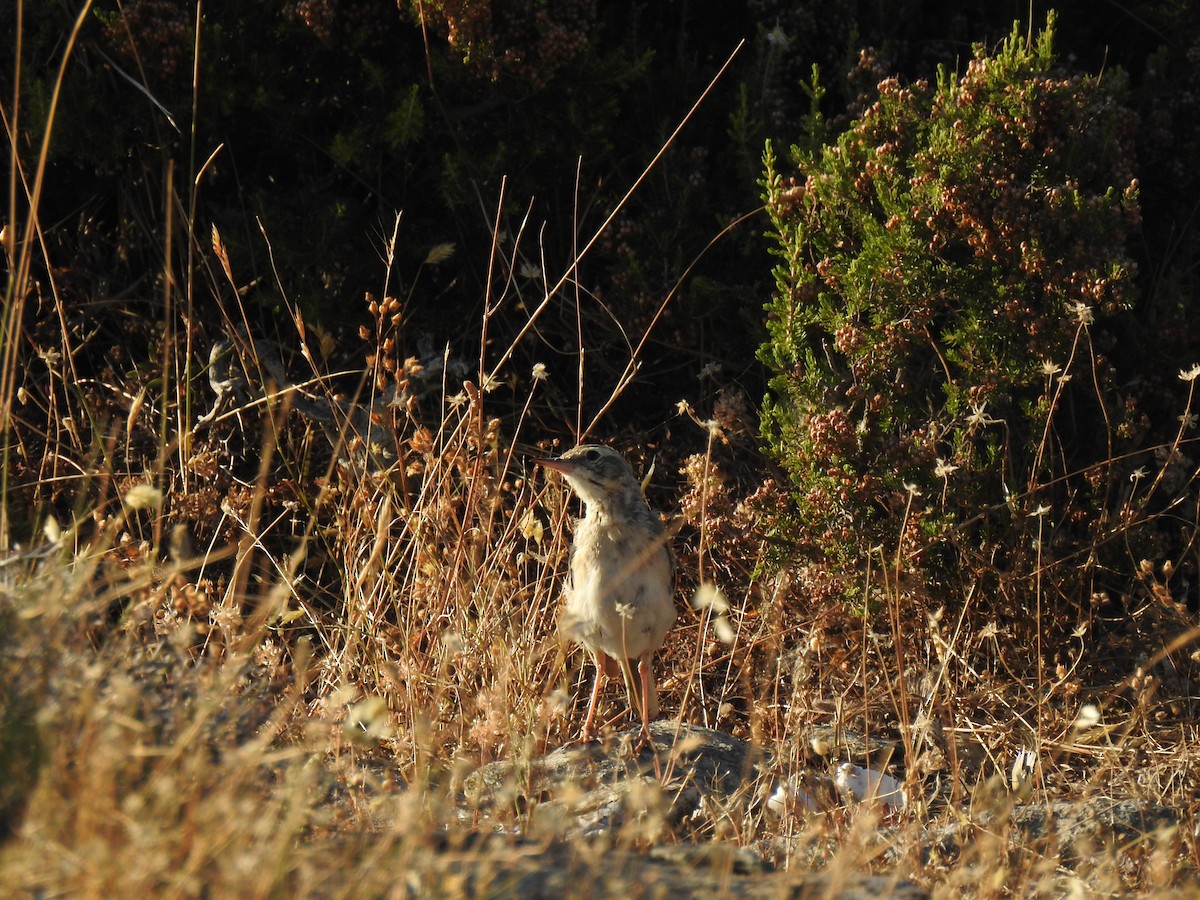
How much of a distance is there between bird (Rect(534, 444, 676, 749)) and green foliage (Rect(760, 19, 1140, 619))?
81 cm

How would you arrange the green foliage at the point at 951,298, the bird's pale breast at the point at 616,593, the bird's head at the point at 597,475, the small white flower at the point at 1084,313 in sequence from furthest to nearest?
the green foliage at the point at 951,298, the bird's head at the point at 597,475, the bird's pale breast at the point at 616,593, the small white flower at the point at 1084,313

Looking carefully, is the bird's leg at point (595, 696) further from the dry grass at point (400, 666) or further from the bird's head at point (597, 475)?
the bird's head at point (597, 475)

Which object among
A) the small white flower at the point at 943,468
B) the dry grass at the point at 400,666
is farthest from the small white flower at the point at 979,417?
the dry grass at the point at 400,666

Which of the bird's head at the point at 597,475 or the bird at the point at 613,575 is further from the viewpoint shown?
the bird's head at the point at 597,475

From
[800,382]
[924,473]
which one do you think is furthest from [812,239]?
[924,473]

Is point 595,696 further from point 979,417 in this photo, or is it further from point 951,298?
point 951,298

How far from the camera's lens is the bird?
557cm

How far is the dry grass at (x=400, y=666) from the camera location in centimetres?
282

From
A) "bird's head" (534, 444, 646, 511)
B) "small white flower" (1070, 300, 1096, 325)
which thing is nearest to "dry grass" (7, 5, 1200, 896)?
"bird's head" (534, 444, 646, 511)

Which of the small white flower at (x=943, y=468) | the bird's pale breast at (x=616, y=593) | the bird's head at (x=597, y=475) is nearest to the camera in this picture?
the small white flower at (x=943, y=468)

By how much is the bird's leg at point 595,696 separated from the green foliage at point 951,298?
3.45 ft

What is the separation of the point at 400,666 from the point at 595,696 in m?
0.85

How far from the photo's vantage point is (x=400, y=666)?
5.37m

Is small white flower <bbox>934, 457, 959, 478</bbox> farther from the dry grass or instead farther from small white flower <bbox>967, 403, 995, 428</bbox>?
the dry grass
